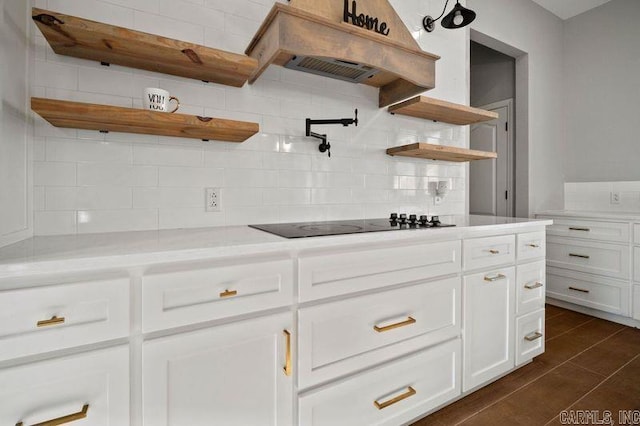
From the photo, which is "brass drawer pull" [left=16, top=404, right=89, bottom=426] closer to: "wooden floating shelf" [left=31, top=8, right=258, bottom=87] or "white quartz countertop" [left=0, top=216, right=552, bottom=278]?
"white quartz countertop" [left=0, top=216, right=552, bottom=278]

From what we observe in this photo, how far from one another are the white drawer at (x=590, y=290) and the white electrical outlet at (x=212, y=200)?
3.40 metres

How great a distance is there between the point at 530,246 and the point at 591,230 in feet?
4.73

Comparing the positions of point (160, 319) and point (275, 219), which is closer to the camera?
point (160, 319)

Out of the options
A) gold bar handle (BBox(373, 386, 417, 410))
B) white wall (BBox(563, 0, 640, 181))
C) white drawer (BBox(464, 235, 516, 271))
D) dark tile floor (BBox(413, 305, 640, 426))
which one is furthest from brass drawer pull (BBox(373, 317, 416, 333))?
white wall (BBox(563, 0, 640, 181))

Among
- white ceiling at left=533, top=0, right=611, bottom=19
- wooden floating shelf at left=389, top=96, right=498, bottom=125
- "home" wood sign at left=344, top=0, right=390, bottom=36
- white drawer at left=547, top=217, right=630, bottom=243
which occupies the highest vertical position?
white ceiling at left=533, top=0, right=611, bottom=19

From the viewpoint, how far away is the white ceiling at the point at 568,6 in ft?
11.1

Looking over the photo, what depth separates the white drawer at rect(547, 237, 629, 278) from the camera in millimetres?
2762

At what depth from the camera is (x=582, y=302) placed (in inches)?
120

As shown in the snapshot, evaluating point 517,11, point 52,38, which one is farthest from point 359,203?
point 517,11

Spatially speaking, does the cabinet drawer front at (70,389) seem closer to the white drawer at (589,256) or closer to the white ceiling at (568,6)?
the white drawer at (589,256)

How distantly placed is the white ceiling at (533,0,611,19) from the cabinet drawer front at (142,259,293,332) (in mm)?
4247

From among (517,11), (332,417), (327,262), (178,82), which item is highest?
(517,11)

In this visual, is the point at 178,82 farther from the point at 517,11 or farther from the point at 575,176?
the point at 575,176

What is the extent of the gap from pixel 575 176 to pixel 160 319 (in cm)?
438
